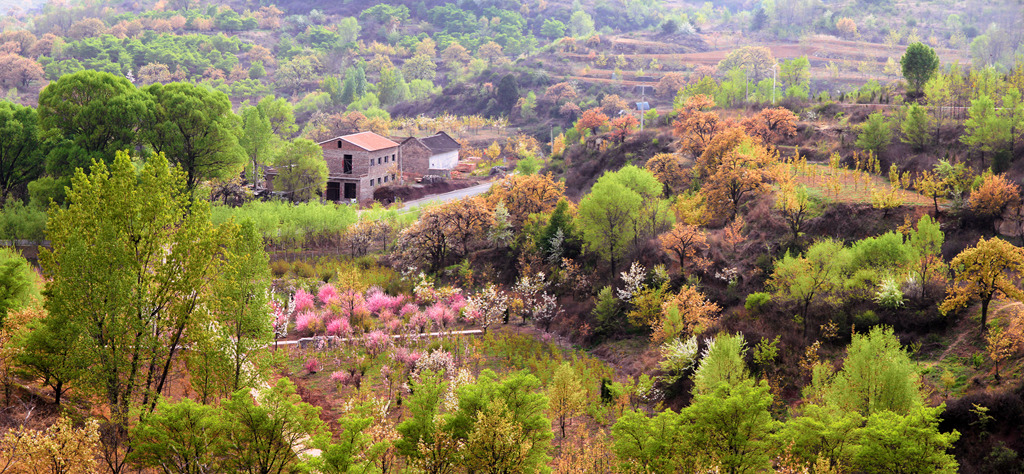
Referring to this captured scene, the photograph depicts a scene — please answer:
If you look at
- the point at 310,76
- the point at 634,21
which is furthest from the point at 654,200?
the point at 634,21

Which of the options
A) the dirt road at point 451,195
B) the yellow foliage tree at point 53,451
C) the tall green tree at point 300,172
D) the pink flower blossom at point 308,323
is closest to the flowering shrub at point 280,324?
the pink flower blossom at point 308,323

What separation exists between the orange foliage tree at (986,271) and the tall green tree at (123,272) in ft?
79.6

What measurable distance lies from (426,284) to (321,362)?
9233mm

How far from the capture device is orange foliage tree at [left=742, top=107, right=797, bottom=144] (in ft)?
165

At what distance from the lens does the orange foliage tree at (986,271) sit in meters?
25.4

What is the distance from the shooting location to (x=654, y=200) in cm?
3997

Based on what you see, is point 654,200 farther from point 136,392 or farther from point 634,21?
point 634,21

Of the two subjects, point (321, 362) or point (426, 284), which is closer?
point (321, 362)

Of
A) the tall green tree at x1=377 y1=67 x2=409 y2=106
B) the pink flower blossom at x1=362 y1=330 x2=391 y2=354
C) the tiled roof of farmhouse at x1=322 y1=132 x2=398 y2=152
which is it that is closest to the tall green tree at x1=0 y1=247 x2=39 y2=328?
the pink flower blossom at x1=362 y1=330 x2=391 y2=354

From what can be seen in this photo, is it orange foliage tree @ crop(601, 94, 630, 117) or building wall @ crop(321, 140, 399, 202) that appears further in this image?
orange foliage tree @ crop(601, 94, 630, 117)

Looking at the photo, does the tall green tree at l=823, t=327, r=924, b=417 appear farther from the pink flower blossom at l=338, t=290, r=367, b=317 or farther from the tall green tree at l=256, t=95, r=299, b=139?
the tall green tree at l=256, t=95, r=299, b=139

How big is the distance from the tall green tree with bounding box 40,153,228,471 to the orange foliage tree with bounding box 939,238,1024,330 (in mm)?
24264

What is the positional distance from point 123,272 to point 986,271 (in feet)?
86.4

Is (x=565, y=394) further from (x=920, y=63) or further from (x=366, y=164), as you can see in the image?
(x=366, y=164)
